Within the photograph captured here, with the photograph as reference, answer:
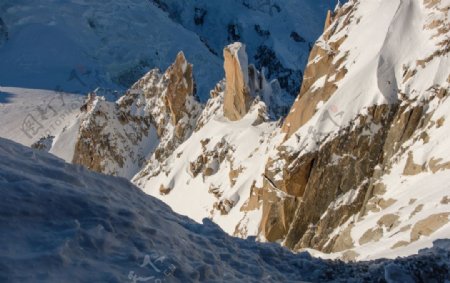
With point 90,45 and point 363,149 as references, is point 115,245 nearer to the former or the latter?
point 363,149

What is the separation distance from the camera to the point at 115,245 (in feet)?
28.1

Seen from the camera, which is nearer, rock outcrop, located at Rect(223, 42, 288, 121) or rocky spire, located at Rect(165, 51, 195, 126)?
rock outcrop, located at Rect(223, 42, 288, 121)

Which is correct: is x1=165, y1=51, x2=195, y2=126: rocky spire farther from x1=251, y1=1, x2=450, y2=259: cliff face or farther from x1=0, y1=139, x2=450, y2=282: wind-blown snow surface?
x1=0, y1=139, x2=450, y2=282: wind-blown snow surface

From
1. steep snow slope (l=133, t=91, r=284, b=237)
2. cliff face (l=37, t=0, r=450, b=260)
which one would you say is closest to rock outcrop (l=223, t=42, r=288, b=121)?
steep snow slope (l=133, t=91, r=284, b=237)

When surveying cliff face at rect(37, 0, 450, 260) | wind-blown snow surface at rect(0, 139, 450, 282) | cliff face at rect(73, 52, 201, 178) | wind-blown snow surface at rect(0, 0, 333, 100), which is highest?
wind-blown snow surface at rect(0, 0, 333, 100)

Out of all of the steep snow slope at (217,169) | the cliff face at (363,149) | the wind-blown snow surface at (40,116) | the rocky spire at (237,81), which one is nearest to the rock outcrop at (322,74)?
the cliff face at (363,149)

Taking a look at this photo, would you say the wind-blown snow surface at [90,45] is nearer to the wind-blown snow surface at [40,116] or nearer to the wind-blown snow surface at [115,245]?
the wind-blown snow surface at [40,116]

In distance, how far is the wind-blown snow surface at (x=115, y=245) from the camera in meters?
7.67

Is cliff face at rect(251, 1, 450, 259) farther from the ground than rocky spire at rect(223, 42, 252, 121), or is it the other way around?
rocky spire at rect(223, 42, 252, 121)

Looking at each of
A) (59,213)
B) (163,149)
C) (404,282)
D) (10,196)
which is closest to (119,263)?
(59,213)

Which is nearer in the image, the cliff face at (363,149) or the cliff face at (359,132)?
the cliff face at (363,149)

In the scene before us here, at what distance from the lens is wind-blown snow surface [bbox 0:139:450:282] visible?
7668 millimetres

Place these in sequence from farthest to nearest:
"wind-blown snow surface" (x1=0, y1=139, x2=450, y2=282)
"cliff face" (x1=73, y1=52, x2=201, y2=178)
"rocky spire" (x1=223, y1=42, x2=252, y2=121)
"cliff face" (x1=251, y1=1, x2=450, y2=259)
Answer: "cliff face" (x1=73, y1=52, x2=201, y2=178), "rocky spire" (x1=223, y1=42, x2=252, y2=121), "cliff face" (x1=251, y1=1, x2=450, y2=259), "wind-blown snow surface" (x1=0, y1=139, x2=450, y2=282)

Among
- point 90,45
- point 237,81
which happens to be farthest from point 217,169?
point 90,45
